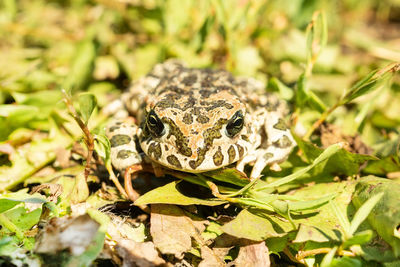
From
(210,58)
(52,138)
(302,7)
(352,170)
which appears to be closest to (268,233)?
(352,170)

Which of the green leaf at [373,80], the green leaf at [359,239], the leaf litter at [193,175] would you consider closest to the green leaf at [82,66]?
the leaf litter at [193,175]

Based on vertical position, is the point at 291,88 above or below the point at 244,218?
above

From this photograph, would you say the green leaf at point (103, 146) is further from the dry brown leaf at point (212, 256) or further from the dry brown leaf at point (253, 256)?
the dry brown leaf at point (253, 256)

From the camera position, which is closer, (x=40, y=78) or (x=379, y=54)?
(x=40, y=78)

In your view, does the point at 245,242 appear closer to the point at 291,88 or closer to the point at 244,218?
the point at 244,218

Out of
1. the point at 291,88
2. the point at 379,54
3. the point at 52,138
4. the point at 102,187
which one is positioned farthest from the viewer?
the point at 379,54

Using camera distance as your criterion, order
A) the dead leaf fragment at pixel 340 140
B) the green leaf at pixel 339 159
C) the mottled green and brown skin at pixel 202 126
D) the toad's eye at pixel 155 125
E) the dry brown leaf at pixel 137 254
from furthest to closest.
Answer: the dead leaf fragment at pixel 340 140
the green leaf at pixel 339 159
the toad's eye at pixel 155 125
the mottled green and brown skin at pixel 202 126
the dry brown leaf at pixel 137 254

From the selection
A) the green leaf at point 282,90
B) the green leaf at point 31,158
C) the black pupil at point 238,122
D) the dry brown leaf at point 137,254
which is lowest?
the dry brown leaf at point 137,254

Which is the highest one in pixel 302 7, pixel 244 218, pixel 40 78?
pixel 302 7
